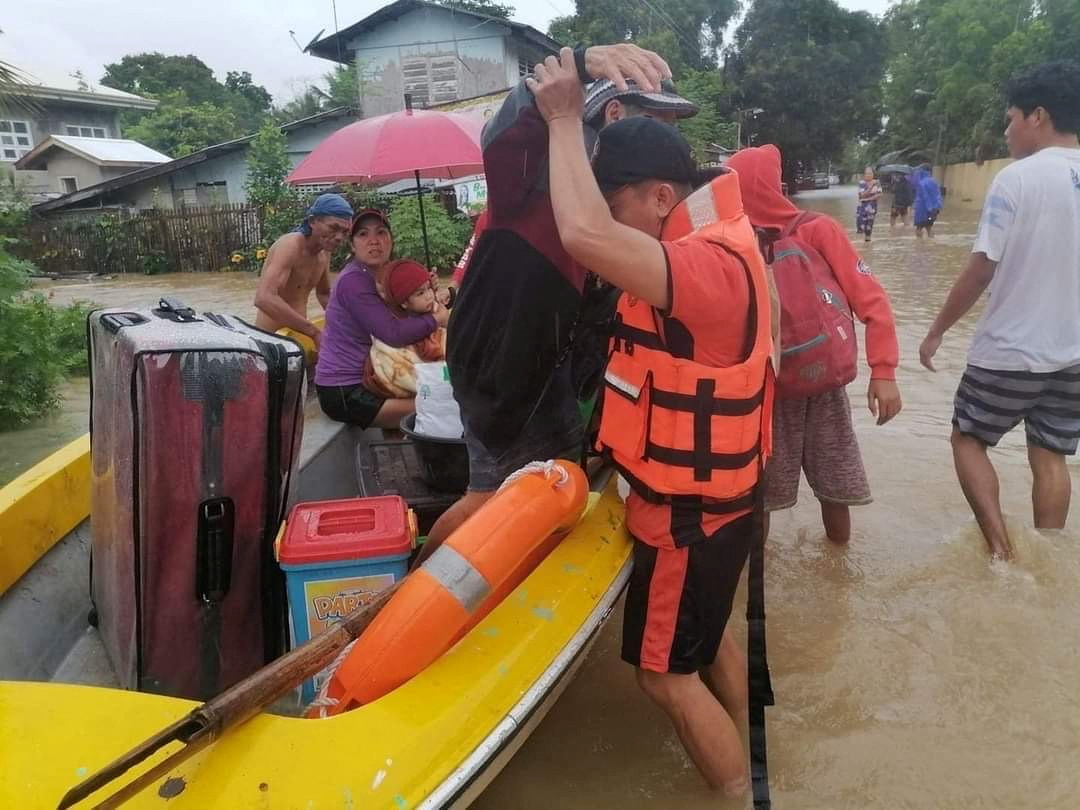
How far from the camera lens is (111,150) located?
25844 mm

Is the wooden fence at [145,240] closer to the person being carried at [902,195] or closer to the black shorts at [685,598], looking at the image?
the person being carried at [902,195]

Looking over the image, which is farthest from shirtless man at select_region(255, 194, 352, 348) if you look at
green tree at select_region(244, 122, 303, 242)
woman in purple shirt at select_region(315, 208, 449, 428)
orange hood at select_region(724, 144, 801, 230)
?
green tree at select_region(244, 122, 303, 242)

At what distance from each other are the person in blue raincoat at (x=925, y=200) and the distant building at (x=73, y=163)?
894 inches

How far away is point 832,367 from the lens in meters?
2.69

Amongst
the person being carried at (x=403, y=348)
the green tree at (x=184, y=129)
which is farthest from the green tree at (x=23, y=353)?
the green tree at (x=184, y=129)

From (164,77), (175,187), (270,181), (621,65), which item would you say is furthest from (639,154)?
(164,77)

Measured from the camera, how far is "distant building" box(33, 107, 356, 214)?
20.6m

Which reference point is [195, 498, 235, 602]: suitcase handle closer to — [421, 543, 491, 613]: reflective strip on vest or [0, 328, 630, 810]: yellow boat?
[0, 328, 630, 810]: yellow boat

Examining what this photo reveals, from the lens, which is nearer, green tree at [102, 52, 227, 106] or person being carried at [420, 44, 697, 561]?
person being carried at [420, 44, 697, 561]

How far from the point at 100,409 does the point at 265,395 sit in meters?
0.62

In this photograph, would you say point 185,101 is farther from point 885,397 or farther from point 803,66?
point 885,397

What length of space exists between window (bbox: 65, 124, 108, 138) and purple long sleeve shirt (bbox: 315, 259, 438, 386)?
30827 mm

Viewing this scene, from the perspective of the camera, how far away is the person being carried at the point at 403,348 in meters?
3.50

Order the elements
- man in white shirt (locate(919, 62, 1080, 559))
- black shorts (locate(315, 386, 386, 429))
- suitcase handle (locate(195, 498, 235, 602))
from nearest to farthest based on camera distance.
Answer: suitcase handle (locate(195, 498, 235, 602)), man in white shirt (locate(919, 62, 1080, 559)), black shorts (locate(315, 386, 386, 429))
